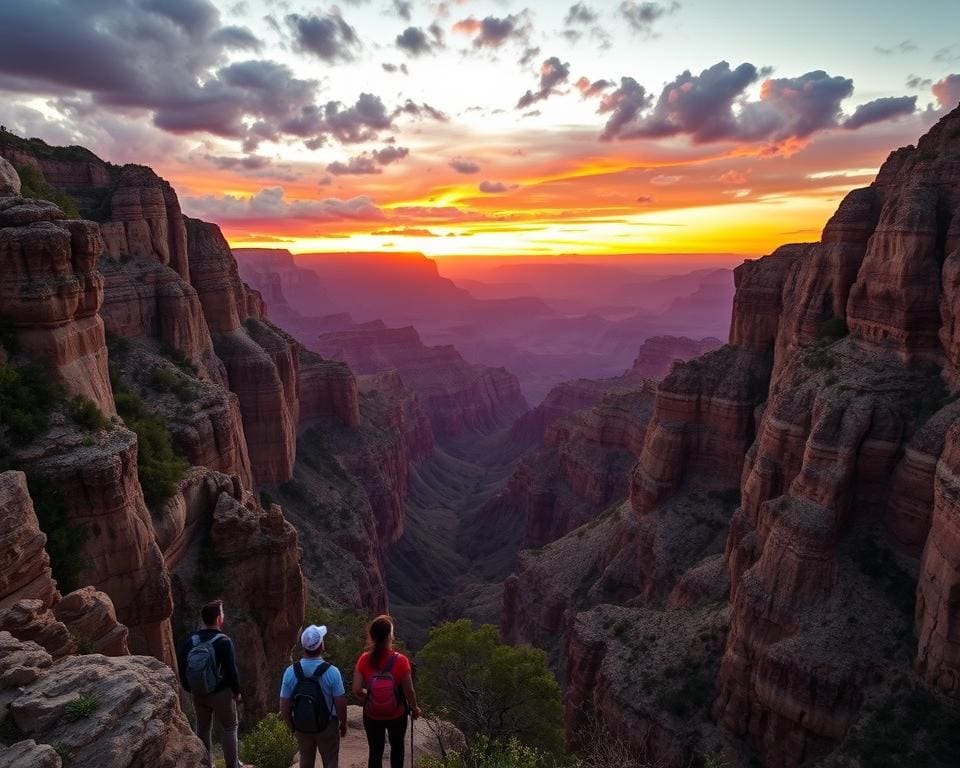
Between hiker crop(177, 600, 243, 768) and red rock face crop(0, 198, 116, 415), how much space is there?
485 inches

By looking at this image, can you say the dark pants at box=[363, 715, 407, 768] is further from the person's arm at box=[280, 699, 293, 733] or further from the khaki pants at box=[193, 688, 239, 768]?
the khaki pants at box=[193, 688, 239, 768]

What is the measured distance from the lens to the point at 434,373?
167 meters

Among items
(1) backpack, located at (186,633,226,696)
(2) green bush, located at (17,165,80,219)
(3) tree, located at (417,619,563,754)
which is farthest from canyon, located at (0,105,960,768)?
(3) tree, located at (417,619,563,754)

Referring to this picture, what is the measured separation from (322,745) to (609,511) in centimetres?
5413

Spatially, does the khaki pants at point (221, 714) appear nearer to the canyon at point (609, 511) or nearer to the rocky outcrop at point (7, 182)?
the canyon at point (609, 511)

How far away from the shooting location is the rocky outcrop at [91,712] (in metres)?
9.67

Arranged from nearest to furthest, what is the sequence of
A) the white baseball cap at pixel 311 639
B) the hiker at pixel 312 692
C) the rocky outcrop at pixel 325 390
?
1. the white baseball cap at pixel 311 639
2. the hiker at pixel 312 692
3. the rocky outcrop at pixel 325 390

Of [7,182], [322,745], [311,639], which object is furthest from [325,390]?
[311,639]

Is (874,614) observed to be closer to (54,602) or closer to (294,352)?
(54,602)

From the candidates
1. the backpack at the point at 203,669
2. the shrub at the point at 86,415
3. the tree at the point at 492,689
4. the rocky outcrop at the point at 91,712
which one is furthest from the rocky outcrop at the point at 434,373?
the rocky outcrop at the point at 91,712

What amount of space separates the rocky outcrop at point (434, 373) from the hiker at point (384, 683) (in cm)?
14333

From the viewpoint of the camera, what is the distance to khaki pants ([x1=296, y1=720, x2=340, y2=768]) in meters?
11.5

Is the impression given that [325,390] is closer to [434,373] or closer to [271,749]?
[271,749]

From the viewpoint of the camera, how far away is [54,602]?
1589 centimetres
